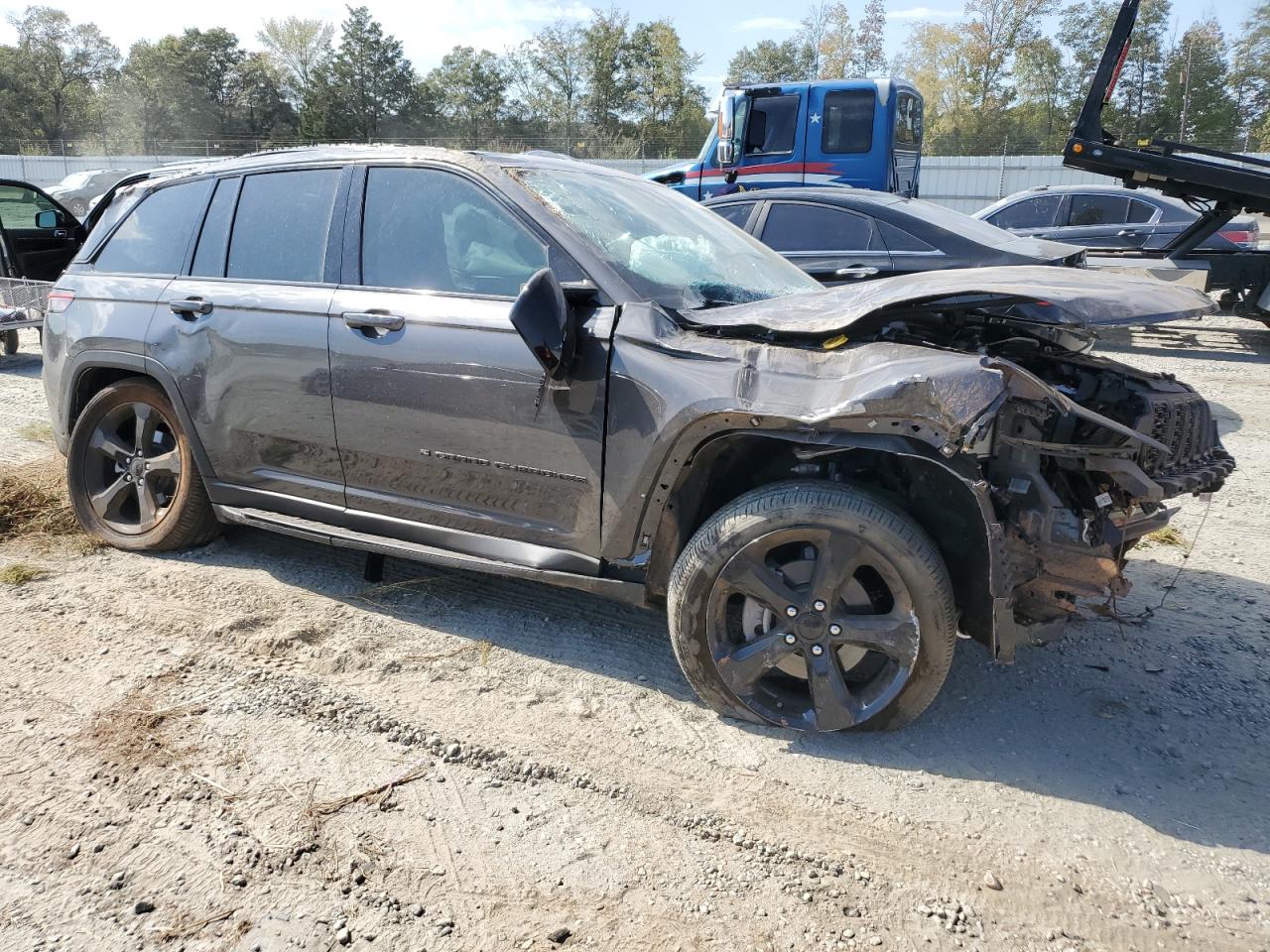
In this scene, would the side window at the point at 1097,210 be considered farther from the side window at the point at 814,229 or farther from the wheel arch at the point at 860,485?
the wheel arch at the point at 860,485

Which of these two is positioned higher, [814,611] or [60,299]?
[60,299]

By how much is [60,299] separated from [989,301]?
4355 mm

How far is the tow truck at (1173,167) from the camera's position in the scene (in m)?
8.10

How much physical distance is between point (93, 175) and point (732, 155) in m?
20.0

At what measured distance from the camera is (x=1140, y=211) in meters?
11.2

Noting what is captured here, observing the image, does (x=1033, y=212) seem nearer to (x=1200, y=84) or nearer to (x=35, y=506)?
(x=35, y=506)

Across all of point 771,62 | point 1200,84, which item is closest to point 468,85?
point 771,62

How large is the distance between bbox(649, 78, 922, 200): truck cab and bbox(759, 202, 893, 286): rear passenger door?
14.9ft

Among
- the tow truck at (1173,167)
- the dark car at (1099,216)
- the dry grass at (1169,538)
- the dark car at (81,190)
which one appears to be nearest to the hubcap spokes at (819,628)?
the dry grass at (1169,538)

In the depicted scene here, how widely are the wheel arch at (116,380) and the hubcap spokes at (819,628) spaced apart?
2.58m

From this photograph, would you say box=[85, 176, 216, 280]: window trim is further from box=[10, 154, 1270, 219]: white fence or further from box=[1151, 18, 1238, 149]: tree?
box=[1151, 18, 1238, 149]: tree

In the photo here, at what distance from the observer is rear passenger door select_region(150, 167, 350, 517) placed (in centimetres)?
370

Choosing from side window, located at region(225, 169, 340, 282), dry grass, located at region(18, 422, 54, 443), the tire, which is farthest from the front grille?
dry grass, located at region(18, 422, 54, 443)

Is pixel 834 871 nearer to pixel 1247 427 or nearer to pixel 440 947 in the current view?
pixel 440 947
